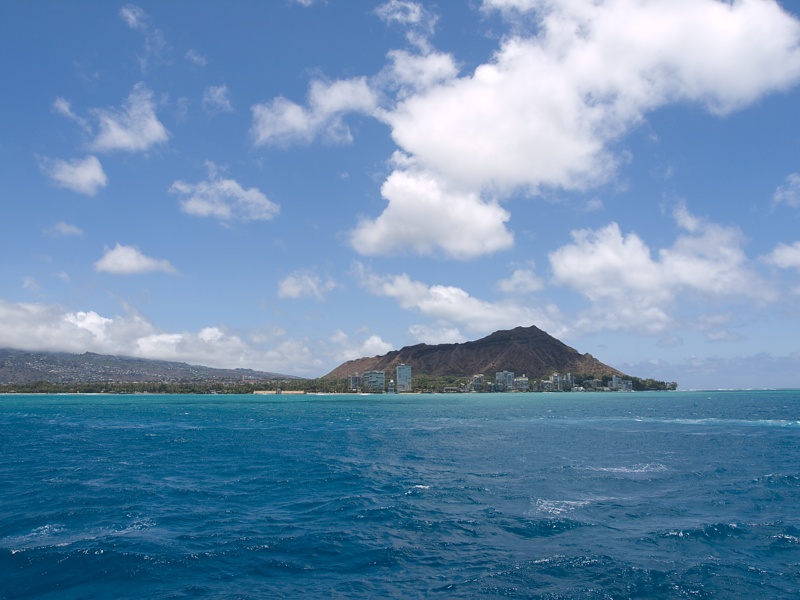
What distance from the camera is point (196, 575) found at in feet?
79.2

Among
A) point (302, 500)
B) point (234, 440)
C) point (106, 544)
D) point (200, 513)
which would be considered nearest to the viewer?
point (106, 544)

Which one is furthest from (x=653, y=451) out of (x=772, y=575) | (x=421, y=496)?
(x=772, y=575)

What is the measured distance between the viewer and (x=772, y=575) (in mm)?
24516

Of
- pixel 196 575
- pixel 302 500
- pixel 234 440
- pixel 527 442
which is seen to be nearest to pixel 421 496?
pixel 302 500

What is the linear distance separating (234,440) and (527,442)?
40874 mm

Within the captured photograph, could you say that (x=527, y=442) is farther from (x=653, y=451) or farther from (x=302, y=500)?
(x=302, y=500)

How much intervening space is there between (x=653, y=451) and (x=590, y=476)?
2155 centimetres

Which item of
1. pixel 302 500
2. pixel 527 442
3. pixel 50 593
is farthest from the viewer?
pixel 527 442

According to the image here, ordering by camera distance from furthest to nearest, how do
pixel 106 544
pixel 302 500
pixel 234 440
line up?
pixel 234 440 → pixel 302 500 → pixel 106 544

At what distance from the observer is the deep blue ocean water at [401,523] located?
23.4 m

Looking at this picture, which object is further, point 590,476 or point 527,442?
point 527,442

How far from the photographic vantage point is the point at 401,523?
106 feet

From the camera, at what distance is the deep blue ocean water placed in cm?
2339

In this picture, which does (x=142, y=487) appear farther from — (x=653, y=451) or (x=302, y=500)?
(x=653, y=451)
